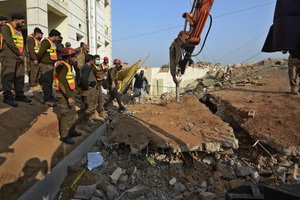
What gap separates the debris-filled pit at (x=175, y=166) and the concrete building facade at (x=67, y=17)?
7.34 m

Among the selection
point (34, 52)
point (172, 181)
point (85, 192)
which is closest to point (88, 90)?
point (34, 52)

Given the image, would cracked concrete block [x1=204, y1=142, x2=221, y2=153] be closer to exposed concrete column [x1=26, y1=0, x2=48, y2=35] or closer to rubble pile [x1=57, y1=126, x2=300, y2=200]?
rubble pile [x1=57, y1=126, x2=300, y2=200]

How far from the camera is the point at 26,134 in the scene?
5148mm

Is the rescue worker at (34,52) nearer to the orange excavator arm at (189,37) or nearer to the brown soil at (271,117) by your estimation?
the orange excavator arm at (189,37)

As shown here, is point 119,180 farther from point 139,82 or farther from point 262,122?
point 139,82

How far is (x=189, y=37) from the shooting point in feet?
23.5

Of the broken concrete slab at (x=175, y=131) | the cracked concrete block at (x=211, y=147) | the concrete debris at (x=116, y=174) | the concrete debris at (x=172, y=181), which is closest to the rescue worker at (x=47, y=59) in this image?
the broken concrete slab at (x=175, y=131)

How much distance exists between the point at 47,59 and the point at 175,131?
11.0ft

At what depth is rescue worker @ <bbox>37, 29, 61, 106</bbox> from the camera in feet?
21.2

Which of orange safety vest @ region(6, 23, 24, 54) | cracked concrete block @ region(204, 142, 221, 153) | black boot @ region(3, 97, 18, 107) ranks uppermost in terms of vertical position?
orange safety vest @ region(6, 23, 24, 54)

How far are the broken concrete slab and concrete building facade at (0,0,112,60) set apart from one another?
6.33 metres

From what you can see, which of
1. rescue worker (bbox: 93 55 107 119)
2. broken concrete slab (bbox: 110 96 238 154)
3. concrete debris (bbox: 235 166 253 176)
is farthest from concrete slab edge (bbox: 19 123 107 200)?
concrete debris (bbox: 235 166 253 176)

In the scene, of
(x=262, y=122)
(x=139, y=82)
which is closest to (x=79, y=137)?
(x=262, y=122)

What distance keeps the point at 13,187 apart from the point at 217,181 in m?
3.00
